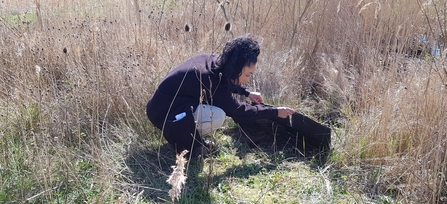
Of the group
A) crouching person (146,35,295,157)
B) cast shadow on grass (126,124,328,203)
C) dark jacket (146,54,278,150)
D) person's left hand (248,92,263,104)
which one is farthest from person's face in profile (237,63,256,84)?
person's left hand (248,92,263,104)

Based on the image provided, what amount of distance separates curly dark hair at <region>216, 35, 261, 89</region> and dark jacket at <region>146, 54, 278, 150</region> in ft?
0.31

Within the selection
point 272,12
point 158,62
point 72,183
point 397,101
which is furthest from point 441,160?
point 272,12

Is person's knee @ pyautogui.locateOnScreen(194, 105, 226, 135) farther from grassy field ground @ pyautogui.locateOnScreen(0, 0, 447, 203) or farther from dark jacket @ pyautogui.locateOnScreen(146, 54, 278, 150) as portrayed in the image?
grassy field ground @ pyautogui.locateOnScreen(0, 0, 447, 203)

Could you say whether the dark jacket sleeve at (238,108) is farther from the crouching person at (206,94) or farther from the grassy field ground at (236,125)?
the grassy field ground at (236,125)

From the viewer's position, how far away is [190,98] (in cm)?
305

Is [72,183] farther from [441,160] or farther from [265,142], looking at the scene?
[441,160]

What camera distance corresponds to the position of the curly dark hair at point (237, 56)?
2811mm

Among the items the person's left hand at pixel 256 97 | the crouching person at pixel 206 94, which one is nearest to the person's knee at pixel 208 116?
the crouching person at pixel 206 94

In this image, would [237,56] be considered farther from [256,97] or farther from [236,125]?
[236,125]

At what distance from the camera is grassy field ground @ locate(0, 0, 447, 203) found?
266 cm

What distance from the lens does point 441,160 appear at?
2574 mm

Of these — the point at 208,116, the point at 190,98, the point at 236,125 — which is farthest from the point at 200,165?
the point at 236,125

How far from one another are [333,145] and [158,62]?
1912mm

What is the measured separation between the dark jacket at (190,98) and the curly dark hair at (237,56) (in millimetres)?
94
